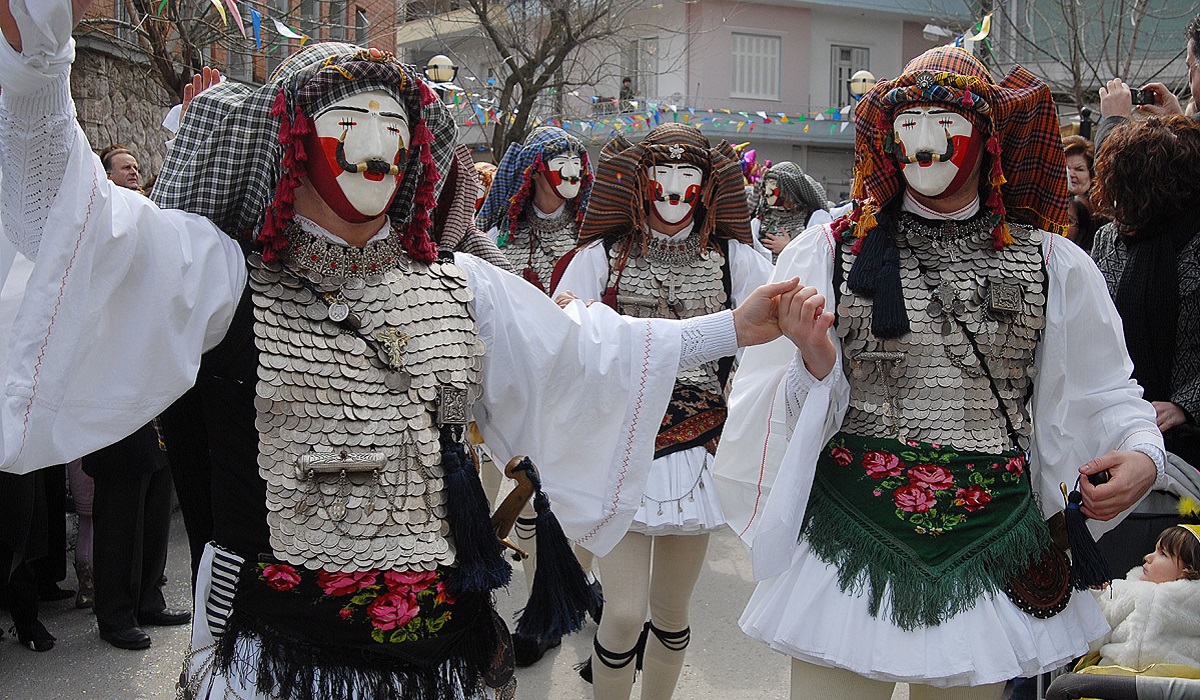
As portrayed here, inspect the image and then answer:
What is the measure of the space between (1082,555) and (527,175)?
13.4 feet

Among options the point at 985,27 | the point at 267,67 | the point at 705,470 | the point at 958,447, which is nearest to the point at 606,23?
the point at 267,67

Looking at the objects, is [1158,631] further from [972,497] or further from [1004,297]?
[1004,297]

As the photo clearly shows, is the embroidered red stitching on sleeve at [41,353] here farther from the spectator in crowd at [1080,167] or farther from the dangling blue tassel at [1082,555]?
the spectator in crowd at [1080,167]

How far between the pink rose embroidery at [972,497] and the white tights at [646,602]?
116 cm

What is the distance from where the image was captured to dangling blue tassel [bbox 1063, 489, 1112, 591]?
9.23 feet

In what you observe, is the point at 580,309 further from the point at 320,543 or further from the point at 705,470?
the point at 705,470

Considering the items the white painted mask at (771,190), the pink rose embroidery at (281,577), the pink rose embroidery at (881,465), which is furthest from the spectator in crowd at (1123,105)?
the white painted mask at (771,190)

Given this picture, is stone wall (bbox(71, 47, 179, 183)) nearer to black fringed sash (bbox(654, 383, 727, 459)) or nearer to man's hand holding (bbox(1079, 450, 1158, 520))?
black fringed sash (bbox(654, 383, 727, 459))

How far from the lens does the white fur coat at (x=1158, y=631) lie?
9.86ft

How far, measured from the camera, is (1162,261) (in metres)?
3.75

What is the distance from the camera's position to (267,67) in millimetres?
14359

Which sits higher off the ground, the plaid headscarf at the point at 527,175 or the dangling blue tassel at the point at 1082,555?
the plaid headscarf at the point at 527,175

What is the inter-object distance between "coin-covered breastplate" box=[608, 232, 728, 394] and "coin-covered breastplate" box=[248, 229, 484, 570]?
1.83m

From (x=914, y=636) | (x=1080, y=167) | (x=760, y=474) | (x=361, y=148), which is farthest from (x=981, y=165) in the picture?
(x=1080, y=167)
